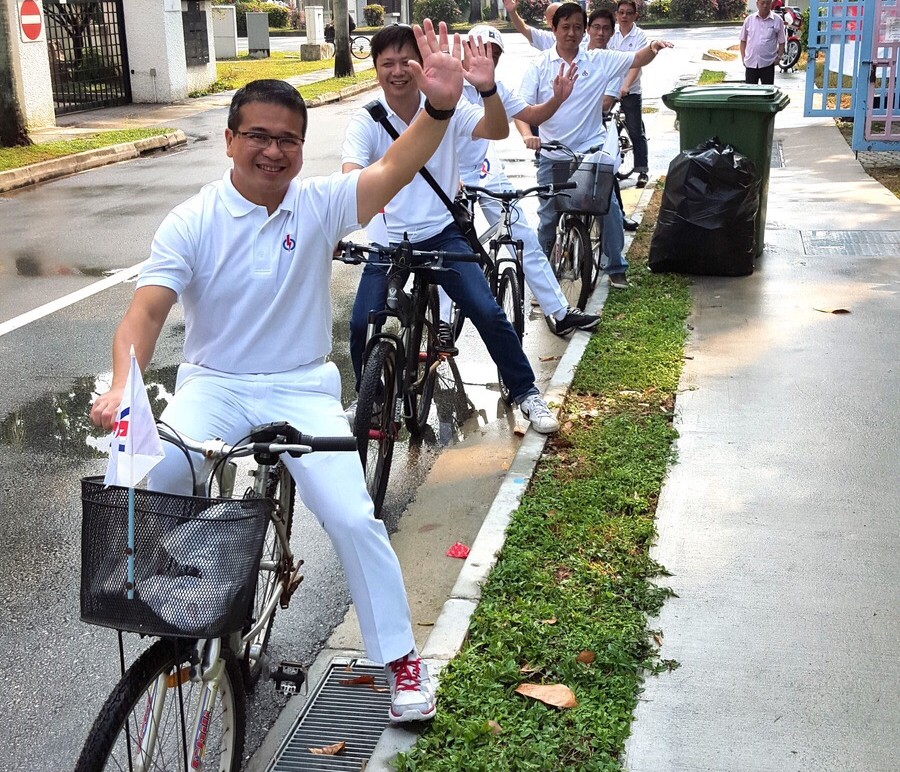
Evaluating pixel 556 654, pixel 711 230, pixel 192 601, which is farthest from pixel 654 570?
pixel 711 230

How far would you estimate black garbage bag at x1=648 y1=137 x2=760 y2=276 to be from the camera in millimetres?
9000

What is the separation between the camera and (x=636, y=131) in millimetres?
14188

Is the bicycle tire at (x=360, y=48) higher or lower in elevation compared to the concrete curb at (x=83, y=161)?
higher

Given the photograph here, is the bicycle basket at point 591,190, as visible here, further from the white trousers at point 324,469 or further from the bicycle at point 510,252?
the white trousers at point 324,469

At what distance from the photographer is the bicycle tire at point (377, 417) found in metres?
5.03

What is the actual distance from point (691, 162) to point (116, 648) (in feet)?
19.9

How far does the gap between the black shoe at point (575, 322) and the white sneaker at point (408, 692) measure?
4.53 meters

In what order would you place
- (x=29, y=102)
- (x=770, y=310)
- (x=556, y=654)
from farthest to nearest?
(x=29, y=102)
(x=770, y=310)
(x=556, y=654)

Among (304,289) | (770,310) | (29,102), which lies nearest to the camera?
(304,289)

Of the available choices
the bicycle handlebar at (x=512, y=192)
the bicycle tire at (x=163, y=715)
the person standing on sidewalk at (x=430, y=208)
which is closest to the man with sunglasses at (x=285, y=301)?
the bicycle tire at (x=163, y=715)

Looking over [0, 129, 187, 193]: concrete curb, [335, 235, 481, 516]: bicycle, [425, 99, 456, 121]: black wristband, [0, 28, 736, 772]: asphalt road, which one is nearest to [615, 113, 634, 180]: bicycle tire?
[0, 28, 736, 772]: asphalt road

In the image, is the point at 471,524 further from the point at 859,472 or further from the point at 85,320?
the point at 85,320

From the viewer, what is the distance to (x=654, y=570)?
15.4 ft

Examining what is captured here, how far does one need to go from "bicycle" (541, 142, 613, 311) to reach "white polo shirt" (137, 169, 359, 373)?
4320 millimetres
